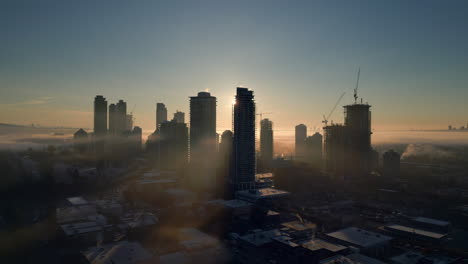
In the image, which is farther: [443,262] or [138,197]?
[138,197]

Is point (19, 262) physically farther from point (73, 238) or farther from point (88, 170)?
point (88, 170)

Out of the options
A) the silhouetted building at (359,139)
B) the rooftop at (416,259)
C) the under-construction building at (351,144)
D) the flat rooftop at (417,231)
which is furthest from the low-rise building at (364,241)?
the silhouetted building at (359,139)

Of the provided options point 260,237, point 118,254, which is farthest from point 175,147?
point 118,254

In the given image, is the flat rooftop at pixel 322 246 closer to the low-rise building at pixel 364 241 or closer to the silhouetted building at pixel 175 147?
the low-rise building at pixel 364 241

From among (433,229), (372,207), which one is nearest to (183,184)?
(372,207)

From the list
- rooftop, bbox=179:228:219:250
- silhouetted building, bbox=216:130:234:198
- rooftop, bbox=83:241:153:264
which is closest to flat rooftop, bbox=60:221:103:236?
rooftop, bbox=83:241:153:264

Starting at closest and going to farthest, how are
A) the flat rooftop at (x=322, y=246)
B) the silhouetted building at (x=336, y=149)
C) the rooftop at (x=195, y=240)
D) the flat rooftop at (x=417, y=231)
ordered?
the flat rooftop at (x=322, y=246) < the rooftop at (x=195, y=240) < the flat rooftop at (x=417, y=231) < the silhouetted building at (x=336, y=149)

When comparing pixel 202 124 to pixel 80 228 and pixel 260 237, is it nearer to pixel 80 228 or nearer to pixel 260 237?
pixel 80 228

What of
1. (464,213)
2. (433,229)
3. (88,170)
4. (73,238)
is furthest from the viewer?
(88,170)
